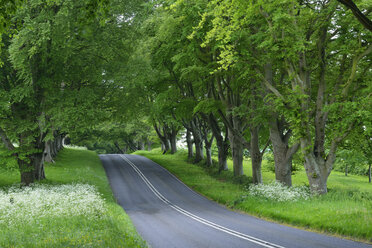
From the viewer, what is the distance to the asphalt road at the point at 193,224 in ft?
33.9

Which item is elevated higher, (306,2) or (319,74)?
(306,2)

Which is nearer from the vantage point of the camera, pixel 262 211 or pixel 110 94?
pixel 262 211

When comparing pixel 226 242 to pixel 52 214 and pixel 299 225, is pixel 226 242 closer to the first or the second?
pixel 299 225

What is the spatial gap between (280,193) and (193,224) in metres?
5.49

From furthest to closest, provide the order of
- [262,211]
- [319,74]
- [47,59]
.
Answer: [47,59], [319,74], [262,211]

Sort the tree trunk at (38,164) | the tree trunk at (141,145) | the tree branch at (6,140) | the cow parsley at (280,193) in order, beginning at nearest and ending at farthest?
the cow parsley at (280,193), the tree branch at (6,140), the tree trunk at (38,164), the tree trunk at (141,145)

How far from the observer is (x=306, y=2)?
52.1ft

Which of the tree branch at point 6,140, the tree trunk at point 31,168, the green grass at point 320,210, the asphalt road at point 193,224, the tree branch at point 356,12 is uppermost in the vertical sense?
the tree branch at point 356,12

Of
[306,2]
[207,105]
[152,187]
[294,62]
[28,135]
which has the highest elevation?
[306,2]

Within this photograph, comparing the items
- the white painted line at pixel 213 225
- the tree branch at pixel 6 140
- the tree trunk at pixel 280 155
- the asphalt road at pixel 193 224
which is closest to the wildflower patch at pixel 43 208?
the asphalt road at pixel 193 224

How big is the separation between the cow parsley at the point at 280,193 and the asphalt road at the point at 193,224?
84.3 inches

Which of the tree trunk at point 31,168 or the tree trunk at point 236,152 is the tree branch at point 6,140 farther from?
the tree trunk at point 236,152

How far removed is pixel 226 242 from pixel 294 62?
35.1ft

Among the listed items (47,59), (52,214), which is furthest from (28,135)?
(52,214)
